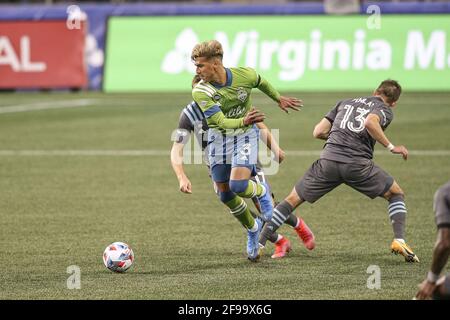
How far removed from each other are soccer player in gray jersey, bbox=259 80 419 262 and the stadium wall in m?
16.3

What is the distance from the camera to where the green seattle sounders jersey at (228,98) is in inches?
399

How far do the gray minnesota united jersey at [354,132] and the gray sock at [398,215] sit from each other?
→ 20.7 inches

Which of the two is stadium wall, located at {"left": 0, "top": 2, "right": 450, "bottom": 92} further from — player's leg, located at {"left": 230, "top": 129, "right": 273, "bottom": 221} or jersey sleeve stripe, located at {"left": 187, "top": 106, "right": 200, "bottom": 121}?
jersey sleeve stripe, located at {"left": 187, "top": 106, "right": 200, "bottom": 121}

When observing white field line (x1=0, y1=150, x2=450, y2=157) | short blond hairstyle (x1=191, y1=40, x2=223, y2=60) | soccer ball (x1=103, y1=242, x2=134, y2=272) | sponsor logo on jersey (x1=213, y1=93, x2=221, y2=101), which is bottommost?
white field line (x1=0, y1=150, x2=450, y2=157)

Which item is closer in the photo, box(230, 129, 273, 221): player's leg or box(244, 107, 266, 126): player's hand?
box(244, 107, 266, 126): player's hand

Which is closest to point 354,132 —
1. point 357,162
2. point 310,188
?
point 357,162

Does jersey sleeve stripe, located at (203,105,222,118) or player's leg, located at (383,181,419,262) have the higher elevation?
jersey sleeve stripe, located at (203,105,222,118)

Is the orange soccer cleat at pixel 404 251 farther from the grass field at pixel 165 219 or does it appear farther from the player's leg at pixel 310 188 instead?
the player's leg at pixel 310 188

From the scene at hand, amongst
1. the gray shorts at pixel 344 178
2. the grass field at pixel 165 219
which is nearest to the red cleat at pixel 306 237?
the grass field at pixel 165 219

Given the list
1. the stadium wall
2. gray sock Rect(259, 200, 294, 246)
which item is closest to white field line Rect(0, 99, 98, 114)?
the stadium wall

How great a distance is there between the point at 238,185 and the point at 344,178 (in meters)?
1.10

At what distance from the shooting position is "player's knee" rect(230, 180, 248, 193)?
1042 cm

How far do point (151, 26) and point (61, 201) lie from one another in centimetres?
1497
